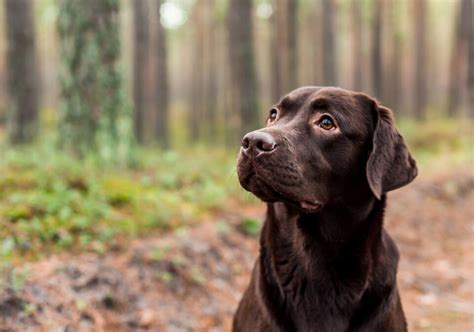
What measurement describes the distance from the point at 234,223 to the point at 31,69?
5.52 m

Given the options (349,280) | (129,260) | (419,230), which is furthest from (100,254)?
(419,230)

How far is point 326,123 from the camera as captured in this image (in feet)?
10.8

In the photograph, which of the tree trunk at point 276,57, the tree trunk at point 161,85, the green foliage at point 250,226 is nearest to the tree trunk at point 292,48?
the tree trunk at point 276,57

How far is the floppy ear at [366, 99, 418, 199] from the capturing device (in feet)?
10.5

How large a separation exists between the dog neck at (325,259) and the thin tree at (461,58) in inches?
647

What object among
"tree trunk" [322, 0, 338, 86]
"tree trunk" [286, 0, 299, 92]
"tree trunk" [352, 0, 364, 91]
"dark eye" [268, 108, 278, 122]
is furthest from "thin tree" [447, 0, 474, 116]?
"dark eye" [268, 108, 278, 122]

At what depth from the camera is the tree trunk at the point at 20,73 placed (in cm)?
943

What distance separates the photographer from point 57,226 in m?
5.34

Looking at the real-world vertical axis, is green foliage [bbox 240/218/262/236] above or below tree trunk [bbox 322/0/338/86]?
below

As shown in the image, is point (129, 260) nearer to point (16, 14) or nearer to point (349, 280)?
point (349, 280)

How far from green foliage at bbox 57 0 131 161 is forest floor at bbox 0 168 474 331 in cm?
211

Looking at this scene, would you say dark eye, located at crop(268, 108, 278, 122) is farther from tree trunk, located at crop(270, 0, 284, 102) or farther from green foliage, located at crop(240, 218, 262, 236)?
tree trunk, located at crop(270, 0, 284, 102)

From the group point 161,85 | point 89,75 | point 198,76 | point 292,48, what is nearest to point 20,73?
point 89,75

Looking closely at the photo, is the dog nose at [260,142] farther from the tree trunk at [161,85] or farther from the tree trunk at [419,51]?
the tree trunk at [419,51]
